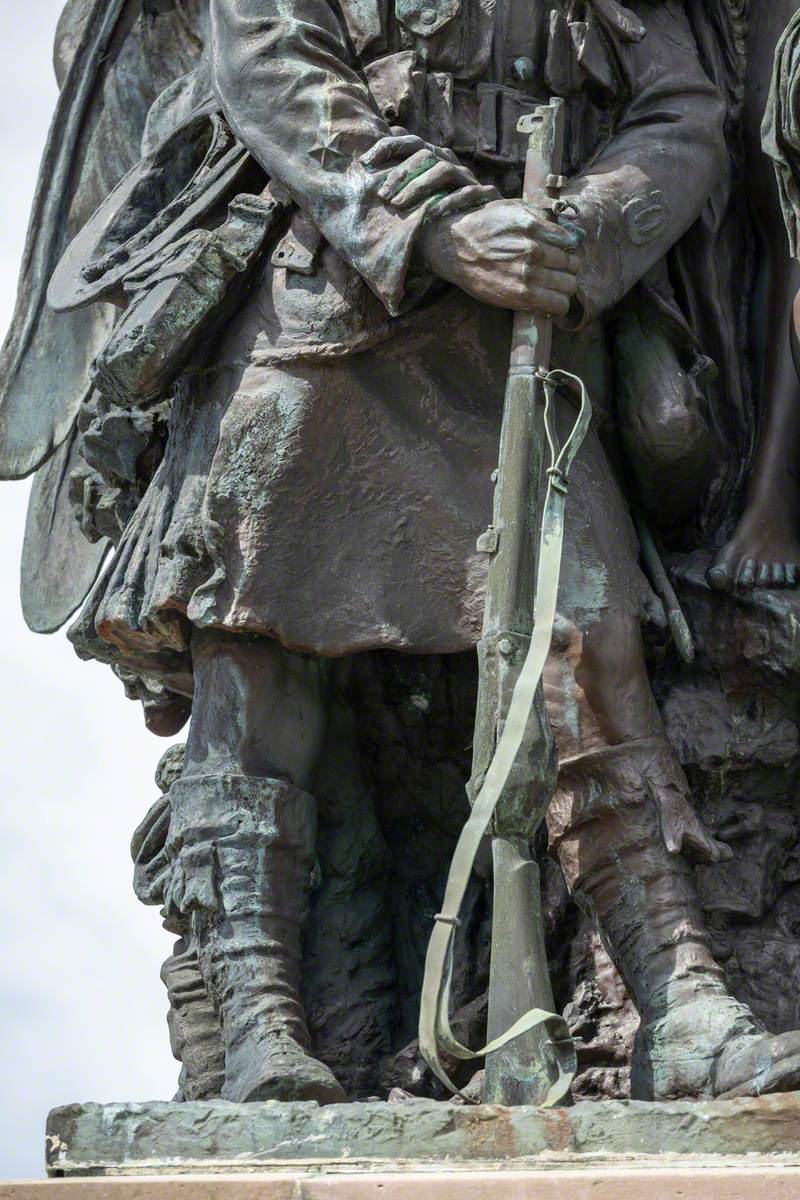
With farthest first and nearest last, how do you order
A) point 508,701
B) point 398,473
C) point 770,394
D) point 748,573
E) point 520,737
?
point 770,394 < point 748,573 < point 398,473 < point 508,701 < point 520,737

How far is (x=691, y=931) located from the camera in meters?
4.83

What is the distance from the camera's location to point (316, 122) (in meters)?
4.95

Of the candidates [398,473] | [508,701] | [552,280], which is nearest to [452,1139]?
[508,701]

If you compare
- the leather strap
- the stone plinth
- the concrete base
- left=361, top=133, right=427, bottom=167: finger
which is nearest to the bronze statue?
left=361, top=133, right=427, bottom=167: finger

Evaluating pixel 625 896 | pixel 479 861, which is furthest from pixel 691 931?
pixel 479 861

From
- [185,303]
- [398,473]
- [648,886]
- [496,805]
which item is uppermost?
[185,303]

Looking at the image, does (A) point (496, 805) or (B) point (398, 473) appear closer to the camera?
(A) point (496, 805)

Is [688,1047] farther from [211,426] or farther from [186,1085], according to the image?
[211,426]

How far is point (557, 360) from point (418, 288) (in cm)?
37

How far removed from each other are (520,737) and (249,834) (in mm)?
738

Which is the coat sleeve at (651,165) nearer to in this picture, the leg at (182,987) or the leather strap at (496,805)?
the leather strap at (496,805)

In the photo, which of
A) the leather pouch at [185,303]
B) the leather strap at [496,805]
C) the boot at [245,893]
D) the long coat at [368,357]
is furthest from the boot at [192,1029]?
the leather pouch at [185,303]

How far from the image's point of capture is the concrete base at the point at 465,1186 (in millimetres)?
3496

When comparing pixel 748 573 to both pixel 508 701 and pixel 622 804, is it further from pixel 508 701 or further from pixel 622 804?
pixel 508 701
